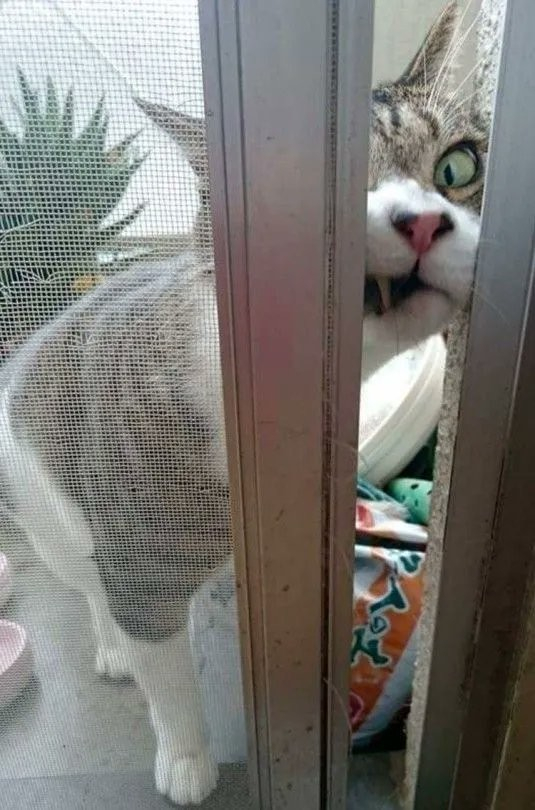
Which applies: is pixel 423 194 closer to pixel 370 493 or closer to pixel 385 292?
pixel 385 292

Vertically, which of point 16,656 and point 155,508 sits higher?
point 155,508

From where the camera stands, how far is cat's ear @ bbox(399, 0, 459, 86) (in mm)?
438

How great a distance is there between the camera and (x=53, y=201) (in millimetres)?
358

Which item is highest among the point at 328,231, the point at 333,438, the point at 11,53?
the point at 11,53

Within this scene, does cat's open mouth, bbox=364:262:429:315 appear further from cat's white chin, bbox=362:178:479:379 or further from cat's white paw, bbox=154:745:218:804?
cat's white paw, bbox=154:745:218:804

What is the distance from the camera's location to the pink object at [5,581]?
0.50 meters

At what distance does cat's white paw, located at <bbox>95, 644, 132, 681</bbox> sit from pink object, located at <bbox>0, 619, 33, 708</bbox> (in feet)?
0.21

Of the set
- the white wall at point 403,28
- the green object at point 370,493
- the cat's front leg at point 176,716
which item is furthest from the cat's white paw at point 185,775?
the white wall at point 403,28

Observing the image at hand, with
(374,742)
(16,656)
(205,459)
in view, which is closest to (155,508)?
(205,459)

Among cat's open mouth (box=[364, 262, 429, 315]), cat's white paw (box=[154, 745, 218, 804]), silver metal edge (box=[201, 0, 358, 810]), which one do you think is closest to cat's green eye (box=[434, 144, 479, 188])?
cat's open mouth (box=[364, 262, 429, 315])

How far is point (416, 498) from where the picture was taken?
92 cm

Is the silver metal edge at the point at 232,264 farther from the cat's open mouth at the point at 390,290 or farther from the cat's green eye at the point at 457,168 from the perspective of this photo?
the cat's green eye at the point at 457,168

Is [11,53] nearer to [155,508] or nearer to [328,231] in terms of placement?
[328,231]

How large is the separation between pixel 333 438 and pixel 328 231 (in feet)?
0.50
